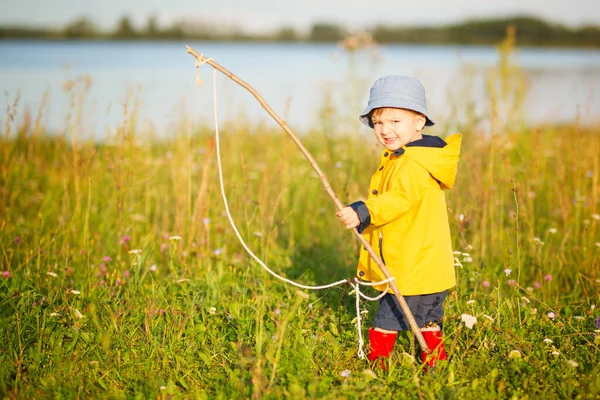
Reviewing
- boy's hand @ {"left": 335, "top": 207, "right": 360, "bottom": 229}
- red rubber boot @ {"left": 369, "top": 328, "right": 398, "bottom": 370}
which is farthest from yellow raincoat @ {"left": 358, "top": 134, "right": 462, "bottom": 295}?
red rubber boot @ {"left": 369, "top": 328, "right": 398, "bottom": 370}

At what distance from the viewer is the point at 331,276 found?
4.31 metres

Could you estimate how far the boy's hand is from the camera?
9.12ft

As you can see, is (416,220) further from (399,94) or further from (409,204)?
(399,94)

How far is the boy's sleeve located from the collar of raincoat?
1.6 inches

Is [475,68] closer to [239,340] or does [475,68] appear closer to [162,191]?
[162,191]

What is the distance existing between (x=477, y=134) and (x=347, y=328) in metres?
3.30

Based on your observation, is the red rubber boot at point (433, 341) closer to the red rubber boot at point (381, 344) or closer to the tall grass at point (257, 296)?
the tall grass at point (257, 296)

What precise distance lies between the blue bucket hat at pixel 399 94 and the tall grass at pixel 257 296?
32.4 inches

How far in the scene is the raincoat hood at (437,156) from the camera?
2.95m

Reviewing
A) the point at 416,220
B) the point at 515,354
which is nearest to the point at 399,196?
the point at 416,220

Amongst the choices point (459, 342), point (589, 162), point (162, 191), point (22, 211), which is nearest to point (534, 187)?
point (589, 162)

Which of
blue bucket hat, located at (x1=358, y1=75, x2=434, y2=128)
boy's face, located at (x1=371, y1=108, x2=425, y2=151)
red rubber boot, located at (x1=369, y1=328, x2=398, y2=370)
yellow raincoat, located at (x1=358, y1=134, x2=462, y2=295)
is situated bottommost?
red rubber boot, located at (x1=369, y1=328, x2=398, y2=370)

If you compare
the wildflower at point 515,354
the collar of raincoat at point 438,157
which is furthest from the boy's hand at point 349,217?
the wildflower at point 515,354

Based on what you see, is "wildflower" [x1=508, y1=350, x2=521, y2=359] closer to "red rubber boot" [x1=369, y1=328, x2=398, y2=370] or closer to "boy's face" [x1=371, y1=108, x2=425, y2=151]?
"red rubber boot" [x1=369, y1=328, x2=398, y2=370]
